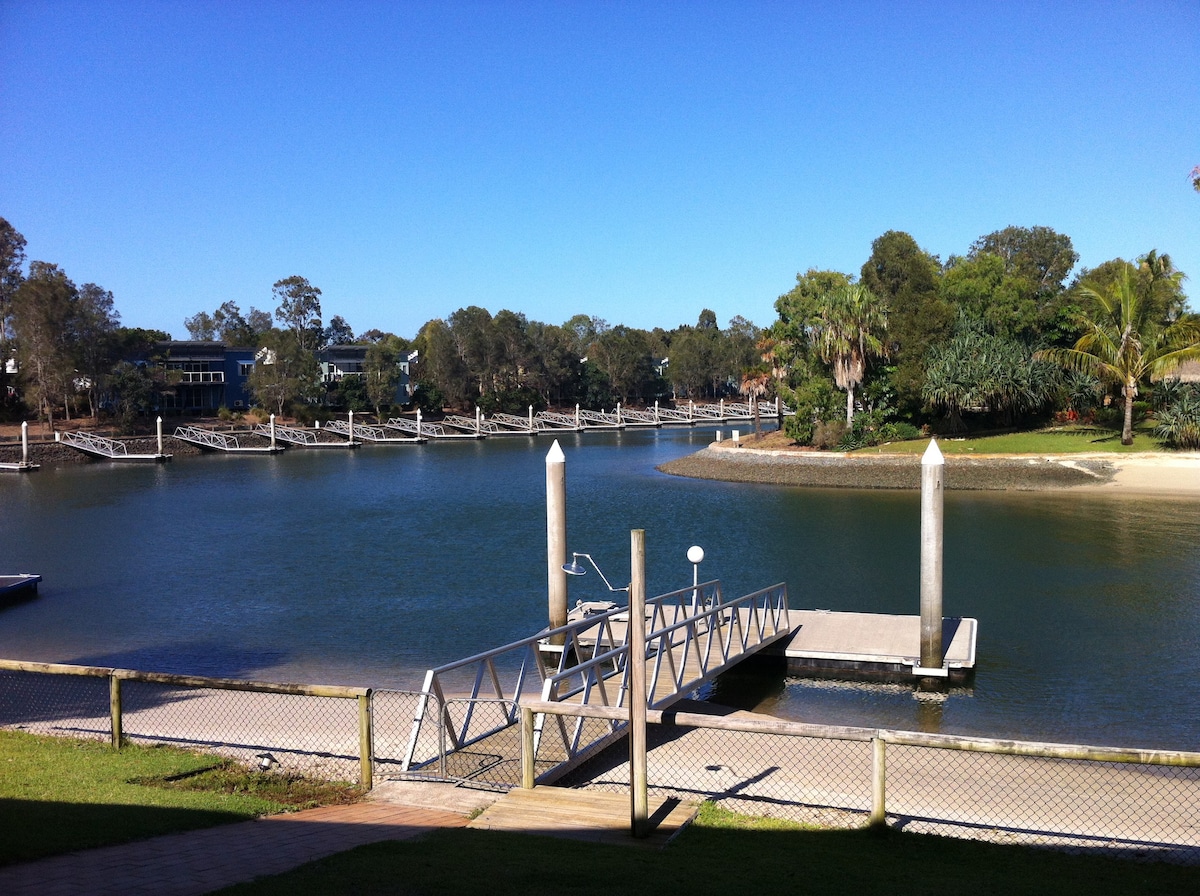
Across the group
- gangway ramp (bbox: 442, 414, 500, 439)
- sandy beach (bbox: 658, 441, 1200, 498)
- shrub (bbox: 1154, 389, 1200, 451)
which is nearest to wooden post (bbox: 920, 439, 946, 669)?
sandy beach (bbox: 658, 441, 1200, 498)

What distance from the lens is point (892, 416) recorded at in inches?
2103

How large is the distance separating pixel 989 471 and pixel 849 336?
12259 mm

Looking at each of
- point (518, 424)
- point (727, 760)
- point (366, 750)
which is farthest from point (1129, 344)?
point (518, 424)

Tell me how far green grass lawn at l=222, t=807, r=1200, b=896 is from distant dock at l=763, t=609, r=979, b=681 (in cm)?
804

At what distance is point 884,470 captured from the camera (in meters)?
45.8

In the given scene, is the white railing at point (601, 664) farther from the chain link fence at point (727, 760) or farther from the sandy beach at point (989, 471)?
the sandy beach at point (989, 471)

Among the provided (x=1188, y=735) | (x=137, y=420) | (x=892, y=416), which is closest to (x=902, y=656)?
(x=1188, y=735)

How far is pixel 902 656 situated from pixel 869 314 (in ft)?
132

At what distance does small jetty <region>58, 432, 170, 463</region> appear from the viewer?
69938 millimetres

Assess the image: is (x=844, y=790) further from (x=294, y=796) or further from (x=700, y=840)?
(x=294, y=796)

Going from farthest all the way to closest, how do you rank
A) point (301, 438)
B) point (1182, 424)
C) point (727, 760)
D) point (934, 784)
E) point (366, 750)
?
point (301, 438)
point (1182, 424)
point (727, 760)
point (934, 784)
point (366, 750)

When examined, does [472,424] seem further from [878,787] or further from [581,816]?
[878,787]

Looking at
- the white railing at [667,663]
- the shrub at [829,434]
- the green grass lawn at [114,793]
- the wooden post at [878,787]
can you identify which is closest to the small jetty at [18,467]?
the shrub at [829,434]

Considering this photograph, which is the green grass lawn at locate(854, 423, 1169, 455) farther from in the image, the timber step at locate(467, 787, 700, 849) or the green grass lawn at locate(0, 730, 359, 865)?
the green grass lawn at locate(0, 730, 359, 865)
